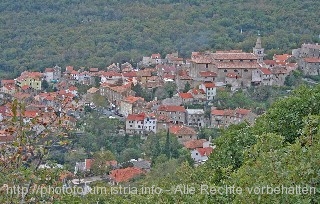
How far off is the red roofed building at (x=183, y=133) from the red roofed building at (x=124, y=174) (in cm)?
475

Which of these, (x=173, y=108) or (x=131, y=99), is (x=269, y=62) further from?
(x=131, y=99)

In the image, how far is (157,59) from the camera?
37.1m

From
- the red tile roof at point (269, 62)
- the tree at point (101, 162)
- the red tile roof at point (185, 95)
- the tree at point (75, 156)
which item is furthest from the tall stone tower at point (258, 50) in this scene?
the tree at point (101, 162)

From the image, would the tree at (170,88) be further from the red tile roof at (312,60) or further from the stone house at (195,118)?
the red tile roof at (312,60)

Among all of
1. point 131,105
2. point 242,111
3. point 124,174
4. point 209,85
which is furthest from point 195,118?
point 124,174

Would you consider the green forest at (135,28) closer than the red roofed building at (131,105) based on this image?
No

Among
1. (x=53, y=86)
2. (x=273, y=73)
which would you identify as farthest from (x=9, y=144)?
(x=53, y=86)

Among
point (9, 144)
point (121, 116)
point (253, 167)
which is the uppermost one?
point (9, 144)

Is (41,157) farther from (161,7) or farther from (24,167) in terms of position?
(161,7)

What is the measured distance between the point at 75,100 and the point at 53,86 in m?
27.8

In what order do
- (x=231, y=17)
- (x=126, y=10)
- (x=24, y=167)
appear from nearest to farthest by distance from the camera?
(x=24, y=167) < (x=231, y=17) < (x=126, y=10)

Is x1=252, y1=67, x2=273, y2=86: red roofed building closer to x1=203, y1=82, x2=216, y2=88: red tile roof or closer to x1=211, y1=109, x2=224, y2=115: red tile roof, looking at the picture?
x1=203, y1=82, x2=216, y2=88: red tile roof

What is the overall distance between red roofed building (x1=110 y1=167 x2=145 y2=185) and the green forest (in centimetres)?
1649

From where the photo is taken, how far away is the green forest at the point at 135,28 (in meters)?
38.8
